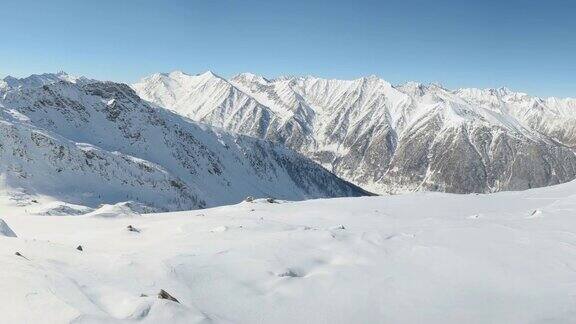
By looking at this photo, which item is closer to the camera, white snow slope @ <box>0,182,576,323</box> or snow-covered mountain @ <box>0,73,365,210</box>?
white snow slope @ <box>0,182,576,323</box>

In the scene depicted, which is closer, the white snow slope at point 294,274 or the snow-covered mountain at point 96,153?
the white snow slope at point 294,274

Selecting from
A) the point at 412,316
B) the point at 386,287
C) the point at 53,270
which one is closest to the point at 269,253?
the point at 386,287

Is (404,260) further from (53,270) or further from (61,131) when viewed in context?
(61,131)

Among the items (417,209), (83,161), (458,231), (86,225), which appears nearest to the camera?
(458,231)

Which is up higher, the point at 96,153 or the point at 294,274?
the point at 96,153
